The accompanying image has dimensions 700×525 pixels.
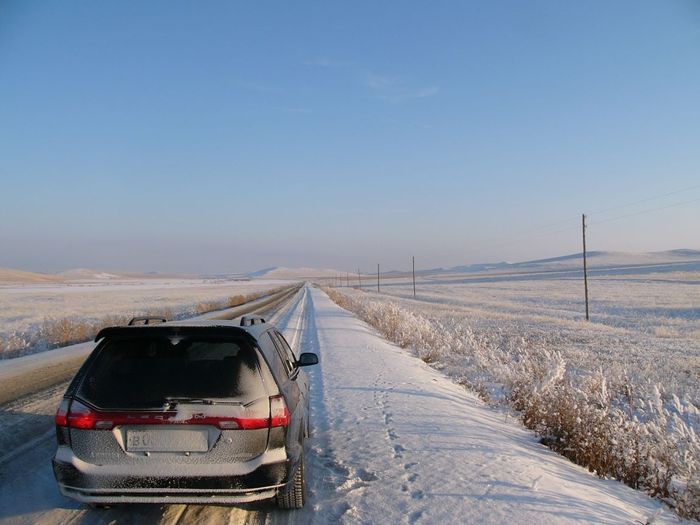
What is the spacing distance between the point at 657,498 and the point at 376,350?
8772mm

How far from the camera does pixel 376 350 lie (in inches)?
519

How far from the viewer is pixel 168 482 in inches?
128

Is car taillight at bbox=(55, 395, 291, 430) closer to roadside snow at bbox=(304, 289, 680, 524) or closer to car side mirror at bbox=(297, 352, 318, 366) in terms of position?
roadside snow at bbox=(304, 289, 680, 524)

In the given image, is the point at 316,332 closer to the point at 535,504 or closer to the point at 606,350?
the point at 606,350

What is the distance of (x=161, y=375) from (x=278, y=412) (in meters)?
0.86

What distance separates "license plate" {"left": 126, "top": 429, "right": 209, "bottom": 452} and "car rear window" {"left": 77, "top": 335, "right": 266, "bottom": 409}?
21 centimetres

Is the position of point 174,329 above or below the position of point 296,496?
above

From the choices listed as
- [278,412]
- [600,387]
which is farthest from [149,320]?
[600,387]

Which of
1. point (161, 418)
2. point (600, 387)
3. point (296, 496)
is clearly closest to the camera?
point (161, 418)

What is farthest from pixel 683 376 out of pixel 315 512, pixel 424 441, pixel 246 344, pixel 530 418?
pixel 246 344

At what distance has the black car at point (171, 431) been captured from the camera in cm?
327

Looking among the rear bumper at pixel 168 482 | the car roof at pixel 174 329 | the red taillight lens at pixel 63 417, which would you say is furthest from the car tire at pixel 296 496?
the red taillight lens at pixel 63 417

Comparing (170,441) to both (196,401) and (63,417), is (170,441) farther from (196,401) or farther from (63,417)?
(63,417)

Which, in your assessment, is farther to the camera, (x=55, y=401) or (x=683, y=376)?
(x=683, y=376)
